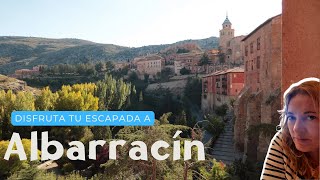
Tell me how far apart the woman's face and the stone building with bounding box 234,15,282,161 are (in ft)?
55.5

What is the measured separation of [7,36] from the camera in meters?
161

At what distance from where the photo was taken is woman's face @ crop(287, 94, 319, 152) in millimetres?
1243

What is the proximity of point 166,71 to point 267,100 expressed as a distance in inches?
2116

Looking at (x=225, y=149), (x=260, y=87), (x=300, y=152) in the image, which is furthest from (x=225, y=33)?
(x=300, y=152)

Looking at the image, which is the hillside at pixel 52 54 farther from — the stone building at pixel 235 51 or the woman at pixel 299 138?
the woman at pixel 299 138

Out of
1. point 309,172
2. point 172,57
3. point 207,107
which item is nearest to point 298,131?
point 309,172

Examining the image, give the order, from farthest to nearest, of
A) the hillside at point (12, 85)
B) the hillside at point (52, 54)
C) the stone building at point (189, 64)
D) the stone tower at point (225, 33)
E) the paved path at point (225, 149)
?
the hillside at point (52, 54), the stone tower at point (225, 33), the stone building at point (189, 64), the hillside at point (12, 85), the paved path at point (225, 149)

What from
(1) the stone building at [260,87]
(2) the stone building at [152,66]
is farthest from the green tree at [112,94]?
(2) the stone building at [152,66]

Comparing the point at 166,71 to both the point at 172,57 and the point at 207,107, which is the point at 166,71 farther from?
the point at 207,107

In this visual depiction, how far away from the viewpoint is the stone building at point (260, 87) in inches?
683

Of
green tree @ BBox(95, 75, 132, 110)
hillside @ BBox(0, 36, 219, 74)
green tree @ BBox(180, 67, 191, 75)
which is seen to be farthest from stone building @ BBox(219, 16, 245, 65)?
hillside @ BBox(0, 36, 219, 74)

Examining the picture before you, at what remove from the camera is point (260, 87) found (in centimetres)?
1961

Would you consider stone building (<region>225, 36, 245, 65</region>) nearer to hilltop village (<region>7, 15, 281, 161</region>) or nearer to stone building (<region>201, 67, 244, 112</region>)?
stone building (<region>201, 67, 244, 112</region>)

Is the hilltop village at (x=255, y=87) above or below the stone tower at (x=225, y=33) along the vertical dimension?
below
